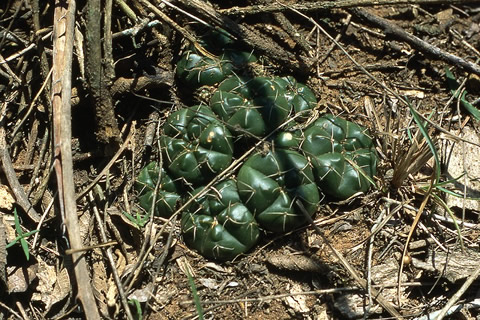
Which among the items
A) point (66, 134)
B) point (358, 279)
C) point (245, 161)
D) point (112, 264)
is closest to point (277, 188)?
point (245, 161)

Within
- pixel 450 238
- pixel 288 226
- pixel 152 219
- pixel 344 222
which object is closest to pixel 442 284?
pixel 450 238

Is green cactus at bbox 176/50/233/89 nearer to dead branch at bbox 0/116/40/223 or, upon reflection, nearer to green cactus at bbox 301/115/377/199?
green cactus at bbox 301/115/377/199

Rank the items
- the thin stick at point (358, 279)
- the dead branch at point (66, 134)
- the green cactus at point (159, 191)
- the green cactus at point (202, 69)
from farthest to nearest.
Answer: the green cactus at point (202, 69), the green cactus at point (159, 191), the thin stick at point (358, 279), the dead branch at point (66, 134)

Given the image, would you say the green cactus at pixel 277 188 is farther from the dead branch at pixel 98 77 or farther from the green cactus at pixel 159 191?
the dead branch at pixel 98 77

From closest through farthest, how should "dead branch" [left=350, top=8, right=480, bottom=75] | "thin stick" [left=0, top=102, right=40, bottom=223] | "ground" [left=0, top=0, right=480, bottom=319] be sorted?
"ground" [left=0, top=0, right=480, bottom=319], "thin stick" [left=0, top=102, right=40, bottom=223], "dead branch" [left=350, top=8, right=480, bottom=75]

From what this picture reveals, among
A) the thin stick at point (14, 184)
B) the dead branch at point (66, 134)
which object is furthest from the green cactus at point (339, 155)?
the thin stick at point (14, 184)

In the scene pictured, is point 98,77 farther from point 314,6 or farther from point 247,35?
point 314,6

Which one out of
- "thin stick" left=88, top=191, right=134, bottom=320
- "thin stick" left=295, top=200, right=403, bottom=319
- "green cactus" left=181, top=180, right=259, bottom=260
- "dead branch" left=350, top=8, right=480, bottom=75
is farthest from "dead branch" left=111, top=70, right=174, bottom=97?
"dead branch" left=350, top=8, right=480, bottom=75
